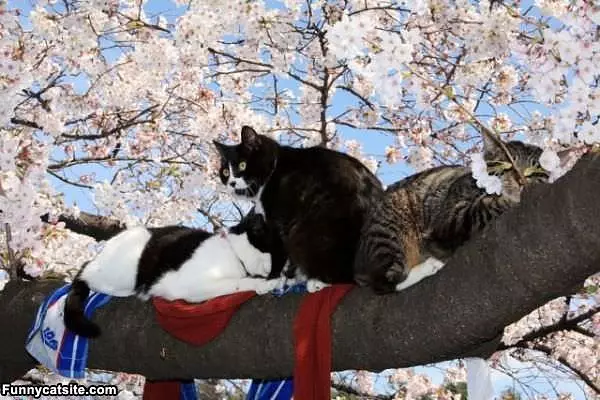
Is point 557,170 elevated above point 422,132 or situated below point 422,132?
below

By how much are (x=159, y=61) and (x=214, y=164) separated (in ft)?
3.40

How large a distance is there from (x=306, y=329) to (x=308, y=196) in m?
0.79

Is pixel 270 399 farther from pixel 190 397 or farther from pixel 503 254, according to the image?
pixel 503 254

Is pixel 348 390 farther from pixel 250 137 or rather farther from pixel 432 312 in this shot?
pixel 432 312

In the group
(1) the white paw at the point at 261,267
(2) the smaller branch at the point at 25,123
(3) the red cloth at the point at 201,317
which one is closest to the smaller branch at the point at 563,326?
(1) the white paw at the point at 261,267

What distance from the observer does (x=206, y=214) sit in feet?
21.7

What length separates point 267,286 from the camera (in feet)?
12.9

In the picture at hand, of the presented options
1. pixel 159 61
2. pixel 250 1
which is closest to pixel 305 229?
pixel 250 1

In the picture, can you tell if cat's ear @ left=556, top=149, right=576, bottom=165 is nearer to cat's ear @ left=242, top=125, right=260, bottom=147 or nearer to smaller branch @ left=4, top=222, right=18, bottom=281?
cat's ear @ left=242, top=125, right=260, bottom=147

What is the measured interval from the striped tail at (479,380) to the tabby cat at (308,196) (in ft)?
2.31

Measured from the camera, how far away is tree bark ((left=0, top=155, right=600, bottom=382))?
238 centimetres

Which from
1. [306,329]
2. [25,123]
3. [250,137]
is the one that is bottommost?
[306,329]

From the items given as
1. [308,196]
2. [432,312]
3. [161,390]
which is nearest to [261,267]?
[308,196]

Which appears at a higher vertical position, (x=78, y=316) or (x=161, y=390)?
(x=78, y=316)
